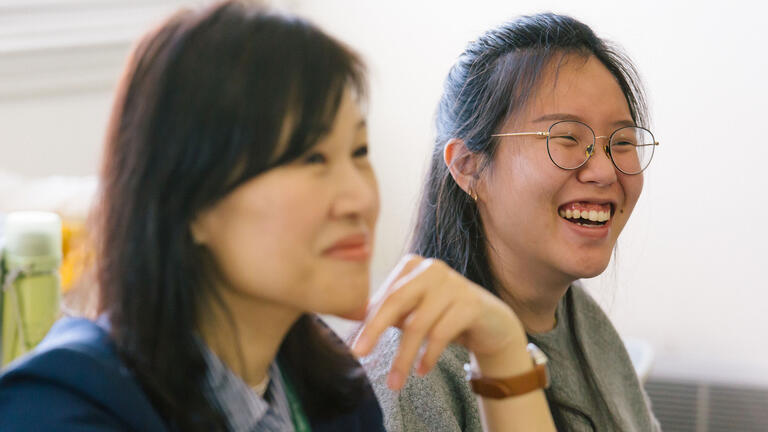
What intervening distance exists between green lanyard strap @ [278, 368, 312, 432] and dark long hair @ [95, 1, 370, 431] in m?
0.13

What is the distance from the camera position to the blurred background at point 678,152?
227 cm

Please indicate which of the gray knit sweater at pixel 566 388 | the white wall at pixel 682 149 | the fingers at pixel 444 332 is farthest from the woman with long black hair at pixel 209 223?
the white wall at pixel 682 149

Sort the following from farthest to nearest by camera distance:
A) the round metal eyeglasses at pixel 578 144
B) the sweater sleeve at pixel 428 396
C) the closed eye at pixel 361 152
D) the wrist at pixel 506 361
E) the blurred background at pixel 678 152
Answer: the blurred background at pixel 678 152, the round metal eyeglasses at pixel 578 144, the sweater sleeve at pixel 428 396, the wrist at pixel 506 361, the closed eye at pixel 361 152

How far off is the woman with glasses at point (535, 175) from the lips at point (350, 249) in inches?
16.0

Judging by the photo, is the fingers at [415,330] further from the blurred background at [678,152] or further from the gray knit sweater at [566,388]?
the blurred background at [678,152]

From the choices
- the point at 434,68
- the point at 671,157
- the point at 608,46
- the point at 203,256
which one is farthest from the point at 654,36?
the point at 203,256

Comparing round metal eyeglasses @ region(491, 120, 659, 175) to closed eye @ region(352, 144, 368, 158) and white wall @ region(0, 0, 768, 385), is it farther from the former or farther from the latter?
white wall @ region(0, 0, 768, 385)

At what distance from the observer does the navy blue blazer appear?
69cm

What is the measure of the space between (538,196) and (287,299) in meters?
0.57

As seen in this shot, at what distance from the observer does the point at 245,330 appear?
31.6 inches

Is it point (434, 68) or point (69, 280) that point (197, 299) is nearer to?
point (69, 280)

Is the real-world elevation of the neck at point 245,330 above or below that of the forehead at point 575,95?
below

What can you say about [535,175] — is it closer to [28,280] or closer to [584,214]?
[584,214]

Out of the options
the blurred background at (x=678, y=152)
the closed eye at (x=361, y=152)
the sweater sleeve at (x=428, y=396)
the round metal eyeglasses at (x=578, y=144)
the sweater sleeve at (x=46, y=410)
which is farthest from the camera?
the blurred background at (x=678, y=152)
